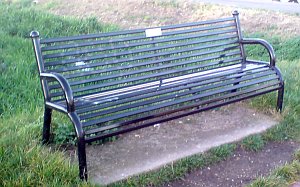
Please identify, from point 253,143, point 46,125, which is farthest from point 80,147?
point 253,143

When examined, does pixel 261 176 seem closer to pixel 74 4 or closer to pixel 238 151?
pixel 238 151

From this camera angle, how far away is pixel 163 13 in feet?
39.6

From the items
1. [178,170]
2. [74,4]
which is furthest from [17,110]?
[74,4]

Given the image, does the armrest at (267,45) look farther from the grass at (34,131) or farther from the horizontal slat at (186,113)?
the grass at (34,131)

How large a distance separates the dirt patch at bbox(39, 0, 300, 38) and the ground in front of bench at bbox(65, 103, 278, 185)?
201 inches

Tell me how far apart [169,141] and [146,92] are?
479 millimetres

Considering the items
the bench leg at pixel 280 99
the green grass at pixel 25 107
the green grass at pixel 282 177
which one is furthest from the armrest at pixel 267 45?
the green grass at pixel 25 107

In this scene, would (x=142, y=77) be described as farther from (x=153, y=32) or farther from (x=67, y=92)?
(x=67, y=92)

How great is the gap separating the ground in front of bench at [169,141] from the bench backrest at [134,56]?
0.46m

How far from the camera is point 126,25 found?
36.7ft

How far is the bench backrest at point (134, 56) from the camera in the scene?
424cm

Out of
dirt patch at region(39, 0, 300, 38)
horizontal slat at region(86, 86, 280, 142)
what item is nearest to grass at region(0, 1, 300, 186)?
horizontal slat at region(86, 86, 280, 142)

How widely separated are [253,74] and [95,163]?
76.4 inches

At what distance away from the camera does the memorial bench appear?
3.85 meters
